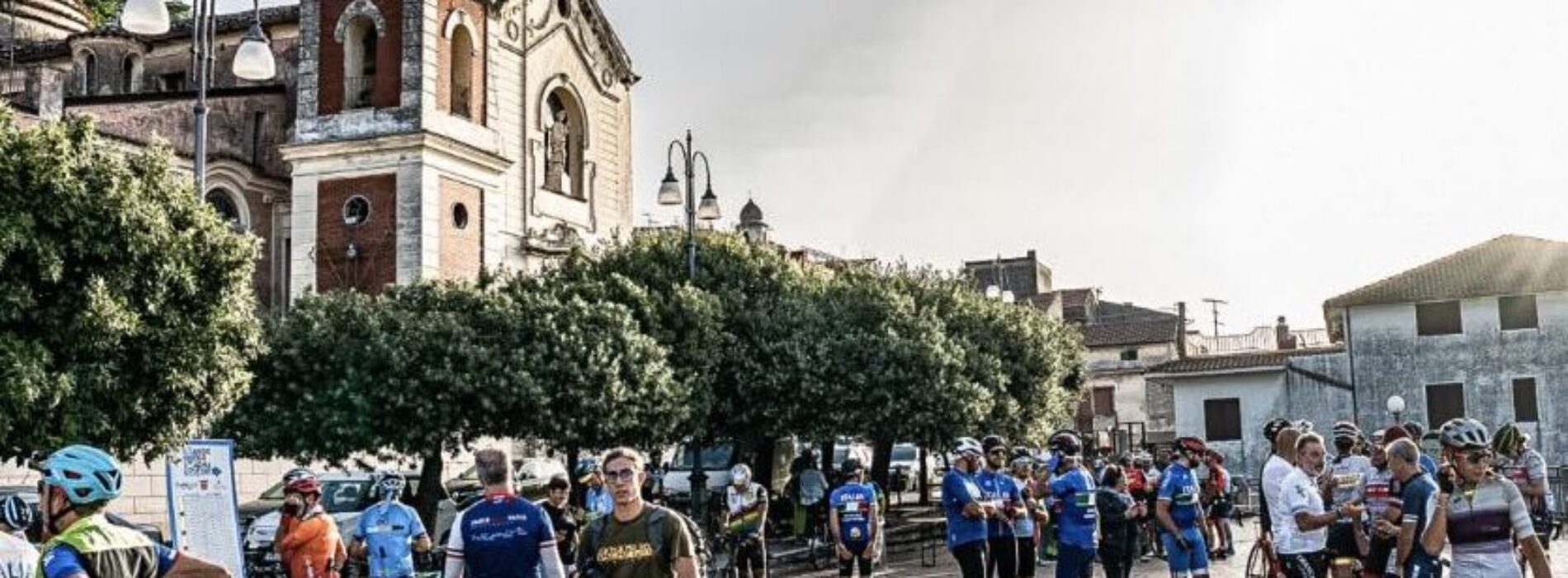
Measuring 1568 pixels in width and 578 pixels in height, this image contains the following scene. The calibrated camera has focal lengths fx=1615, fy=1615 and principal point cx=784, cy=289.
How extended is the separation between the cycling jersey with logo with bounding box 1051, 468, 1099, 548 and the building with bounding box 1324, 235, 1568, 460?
37735 millimetres

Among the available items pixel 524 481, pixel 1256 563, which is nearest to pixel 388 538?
pixel 524 481

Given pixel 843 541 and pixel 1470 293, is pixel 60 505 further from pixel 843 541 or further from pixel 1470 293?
pixel 1470 293

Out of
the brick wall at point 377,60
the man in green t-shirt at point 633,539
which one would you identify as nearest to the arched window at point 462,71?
the brick wall at point 377,60

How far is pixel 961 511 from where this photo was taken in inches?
621

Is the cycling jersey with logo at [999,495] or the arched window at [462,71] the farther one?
the arched window at [462,71]

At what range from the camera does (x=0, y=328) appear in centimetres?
1702

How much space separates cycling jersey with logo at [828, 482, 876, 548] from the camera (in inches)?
713

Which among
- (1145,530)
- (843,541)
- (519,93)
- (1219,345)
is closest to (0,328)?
(843,541)

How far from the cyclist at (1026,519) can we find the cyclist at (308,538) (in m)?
6.64

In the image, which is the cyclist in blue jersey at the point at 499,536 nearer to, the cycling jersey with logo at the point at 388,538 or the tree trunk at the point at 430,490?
the cycling jersey with logo at the point at 388,538

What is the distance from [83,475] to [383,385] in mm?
20891

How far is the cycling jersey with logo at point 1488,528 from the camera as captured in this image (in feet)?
28.5

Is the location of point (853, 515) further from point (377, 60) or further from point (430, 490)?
point (377, 60)

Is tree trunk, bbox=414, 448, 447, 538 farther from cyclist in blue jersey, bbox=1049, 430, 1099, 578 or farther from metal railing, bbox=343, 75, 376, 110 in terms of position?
metal railing, bbox=343, 75, 376, 110
